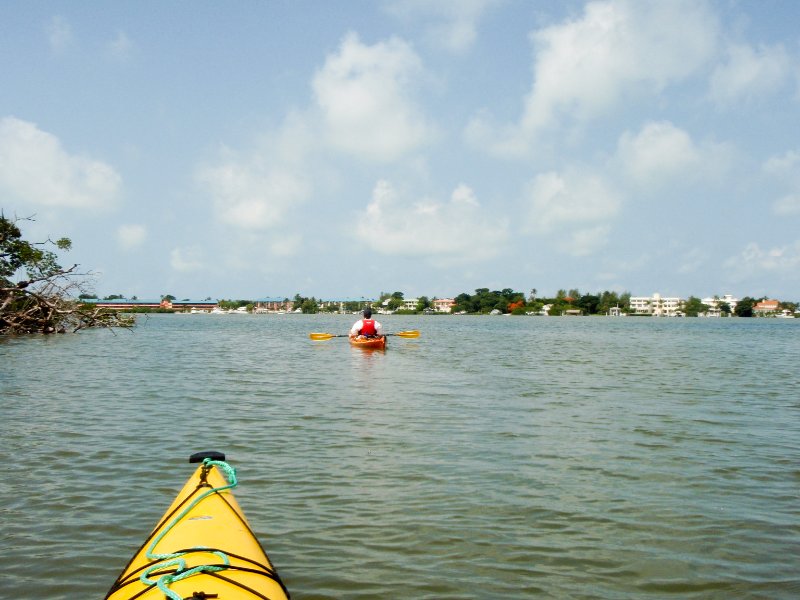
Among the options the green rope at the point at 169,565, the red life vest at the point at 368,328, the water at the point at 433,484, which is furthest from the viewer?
the red life vest at the point at 368,328

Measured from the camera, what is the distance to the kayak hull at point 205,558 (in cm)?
390

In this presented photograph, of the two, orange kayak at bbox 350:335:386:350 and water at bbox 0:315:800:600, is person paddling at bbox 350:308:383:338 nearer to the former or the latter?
orange kayak at bbox 350:335:386:350

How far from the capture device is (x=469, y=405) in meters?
14.7

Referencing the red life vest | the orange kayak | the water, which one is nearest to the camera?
the water

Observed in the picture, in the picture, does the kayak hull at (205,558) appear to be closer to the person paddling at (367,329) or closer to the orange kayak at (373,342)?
the orange kayak at (373,342)

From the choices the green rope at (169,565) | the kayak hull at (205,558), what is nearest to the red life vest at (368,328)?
the kayak hull at (205,558)

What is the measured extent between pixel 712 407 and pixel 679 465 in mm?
6442

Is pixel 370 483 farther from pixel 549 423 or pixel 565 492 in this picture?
pixel 549 423

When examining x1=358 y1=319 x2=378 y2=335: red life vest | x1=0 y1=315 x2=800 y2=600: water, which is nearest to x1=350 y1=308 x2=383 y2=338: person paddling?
x1=358 y1=319 x2=378 y2=335: red life vest

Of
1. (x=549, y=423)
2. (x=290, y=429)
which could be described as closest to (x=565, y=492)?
(x=549, y=423)

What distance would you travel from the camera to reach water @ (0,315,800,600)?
5578 millimetres

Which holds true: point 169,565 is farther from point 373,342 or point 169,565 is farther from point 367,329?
point 367,329

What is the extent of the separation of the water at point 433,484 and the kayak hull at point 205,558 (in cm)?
88

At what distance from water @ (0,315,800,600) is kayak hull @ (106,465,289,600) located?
879 millimetres
